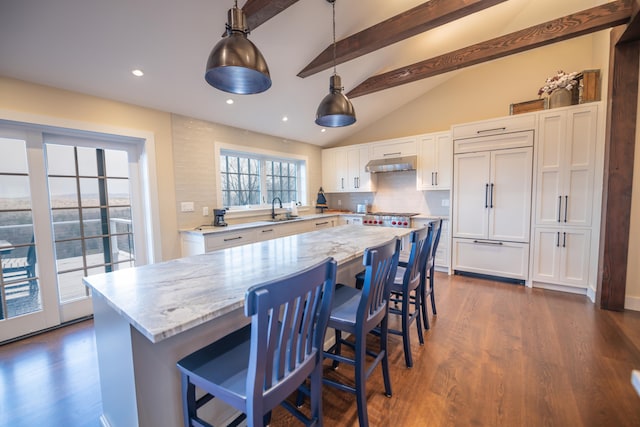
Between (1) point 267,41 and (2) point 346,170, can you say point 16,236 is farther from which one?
(2) point 346,170

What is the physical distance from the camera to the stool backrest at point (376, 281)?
124 cm

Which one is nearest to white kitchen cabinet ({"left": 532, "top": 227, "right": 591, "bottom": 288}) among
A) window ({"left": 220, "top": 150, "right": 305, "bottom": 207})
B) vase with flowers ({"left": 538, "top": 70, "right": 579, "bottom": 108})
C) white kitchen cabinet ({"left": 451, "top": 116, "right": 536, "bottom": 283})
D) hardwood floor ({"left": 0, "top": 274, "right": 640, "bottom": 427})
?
white kitchen cabinet ({"left": 451, "top": 116, "right": 536, "bottom": 283})

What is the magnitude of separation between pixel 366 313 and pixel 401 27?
8.59 feet

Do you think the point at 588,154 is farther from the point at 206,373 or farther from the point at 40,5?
the point at 40,5

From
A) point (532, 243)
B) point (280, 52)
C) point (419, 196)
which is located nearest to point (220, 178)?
point (280, 52)

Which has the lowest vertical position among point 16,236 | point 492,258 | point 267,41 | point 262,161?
point 492,258

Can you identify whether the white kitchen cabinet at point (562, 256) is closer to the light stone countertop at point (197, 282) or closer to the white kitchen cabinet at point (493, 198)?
the white kitchen cabinet at point (493, 198)

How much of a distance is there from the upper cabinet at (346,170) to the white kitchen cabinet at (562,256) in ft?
8.77

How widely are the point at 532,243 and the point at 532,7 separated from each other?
10.1 ft

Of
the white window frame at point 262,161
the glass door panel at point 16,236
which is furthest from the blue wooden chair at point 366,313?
the glass door panel at point 16,236

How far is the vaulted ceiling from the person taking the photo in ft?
6.33

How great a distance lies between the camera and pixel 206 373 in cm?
96

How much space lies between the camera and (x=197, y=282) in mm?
1254

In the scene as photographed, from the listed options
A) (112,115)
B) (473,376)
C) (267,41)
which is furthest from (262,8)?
(473,376)
